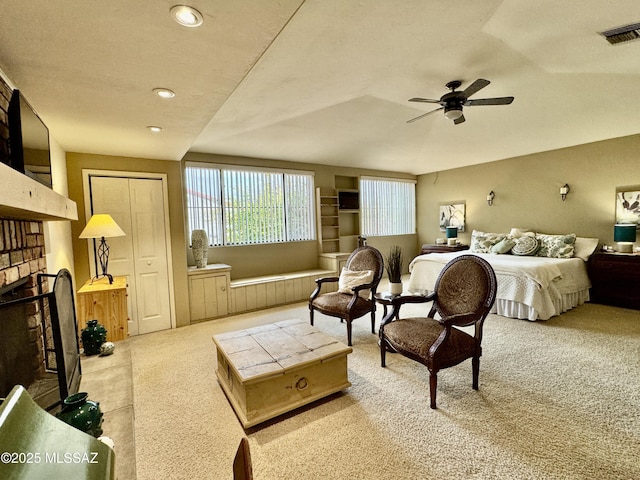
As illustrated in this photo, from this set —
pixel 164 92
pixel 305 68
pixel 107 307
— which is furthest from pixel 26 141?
pixel 107 307

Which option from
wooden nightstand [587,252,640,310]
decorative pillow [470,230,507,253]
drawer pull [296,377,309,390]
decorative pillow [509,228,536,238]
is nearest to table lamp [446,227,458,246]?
decorative pillow [470,230,507,253]

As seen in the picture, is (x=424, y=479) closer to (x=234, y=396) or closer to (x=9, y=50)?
(x=234, y=396)

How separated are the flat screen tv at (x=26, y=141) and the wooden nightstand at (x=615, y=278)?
6.41m

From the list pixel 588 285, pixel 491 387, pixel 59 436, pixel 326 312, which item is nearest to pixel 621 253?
pixel 588 285

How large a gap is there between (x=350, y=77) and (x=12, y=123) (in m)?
2.14

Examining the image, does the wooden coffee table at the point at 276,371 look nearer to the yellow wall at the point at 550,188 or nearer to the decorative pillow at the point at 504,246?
the decorative pillow at the point at 504,246

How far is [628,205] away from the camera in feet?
14.5

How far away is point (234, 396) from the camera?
216 cm

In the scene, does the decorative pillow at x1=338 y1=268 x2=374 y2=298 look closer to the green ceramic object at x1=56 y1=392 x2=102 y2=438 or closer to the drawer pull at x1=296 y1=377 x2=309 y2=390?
the drawer pull at x1=296 y1=377 x2=309 y2=390

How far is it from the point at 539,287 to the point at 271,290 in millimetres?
3720

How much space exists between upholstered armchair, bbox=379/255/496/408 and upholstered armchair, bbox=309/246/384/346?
0.57 m

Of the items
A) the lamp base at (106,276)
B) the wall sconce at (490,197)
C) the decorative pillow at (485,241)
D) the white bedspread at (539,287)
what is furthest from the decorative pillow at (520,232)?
the lamp base at (106,276)

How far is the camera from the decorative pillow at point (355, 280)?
340 cm

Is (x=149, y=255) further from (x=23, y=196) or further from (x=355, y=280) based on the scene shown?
(x=23, y=196)
